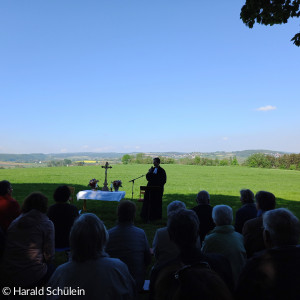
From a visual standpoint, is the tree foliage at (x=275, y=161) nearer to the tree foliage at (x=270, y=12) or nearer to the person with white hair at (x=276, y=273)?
the tree foliage at (x=270, y=12)

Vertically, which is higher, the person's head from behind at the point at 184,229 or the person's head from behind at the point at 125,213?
the person's head from behind at the point at 184,229

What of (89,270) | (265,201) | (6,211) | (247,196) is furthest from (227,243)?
(6,211)

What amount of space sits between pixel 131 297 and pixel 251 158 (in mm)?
65899

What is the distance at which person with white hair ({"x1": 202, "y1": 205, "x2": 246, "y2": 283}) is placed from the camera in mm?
3316

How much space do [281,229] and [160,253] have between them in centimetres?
183

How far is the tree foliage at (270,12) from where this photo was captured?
6.83 metres

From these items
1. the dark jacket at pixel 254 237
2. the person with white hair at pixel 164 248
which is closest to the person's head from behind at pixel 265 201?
the dark jacket at pixel 254 237

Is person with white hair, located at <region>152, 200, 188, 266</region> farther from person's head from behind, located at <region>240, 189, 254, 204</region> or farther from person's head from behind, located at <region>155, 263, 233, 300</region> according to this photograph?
person's head from behind, located at <region>240, 189, 254, 204</region>

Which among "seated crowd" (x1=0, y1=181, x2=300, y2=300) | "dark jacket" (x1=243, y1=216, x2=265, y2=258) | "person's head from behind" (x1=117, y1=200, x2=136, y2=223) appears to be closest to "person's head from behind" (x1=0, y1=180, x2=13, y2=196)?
"seated crowd" (x1=0, y1=181, x2=300, y2=300)

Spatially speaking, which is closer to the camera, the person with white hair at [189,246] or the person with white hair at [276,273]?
the person with white hair at [276,273]

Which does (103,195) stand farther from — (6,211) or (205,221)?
(205,221)

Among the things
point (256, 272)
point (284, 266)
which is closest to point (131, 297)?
point (256, 272)

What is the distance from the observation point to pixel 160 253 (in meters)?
3.45

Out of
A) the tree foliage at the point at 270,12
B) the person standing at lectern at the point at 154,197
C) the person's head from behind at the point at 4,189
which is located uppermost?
the tree foliage at the point at 270,12
